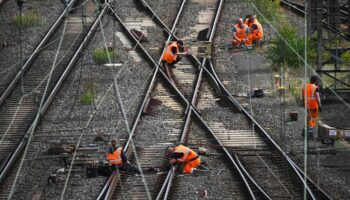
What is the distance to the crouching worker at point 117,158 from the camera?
53.9 feet

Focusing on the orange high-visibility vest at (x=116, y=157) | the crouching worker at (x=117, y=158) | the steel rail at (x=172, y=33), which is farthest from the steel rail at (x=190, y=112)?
the orange high-visibility vest at (x=116, y=157)

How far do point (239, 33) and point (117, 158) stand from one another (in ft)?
28.6

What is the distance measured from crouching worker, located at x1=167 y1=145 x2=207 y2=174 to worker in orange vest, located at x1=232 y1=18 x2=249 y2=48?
26.1ft

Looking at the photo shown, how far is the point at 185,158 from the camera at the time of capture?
16688 millimetres

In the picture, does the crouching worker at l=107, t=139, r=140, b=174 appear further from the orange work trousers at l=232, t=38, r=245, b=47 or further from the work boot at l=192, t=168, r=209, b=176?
the orange work trousers at l=232, t=38, r=245, b=47

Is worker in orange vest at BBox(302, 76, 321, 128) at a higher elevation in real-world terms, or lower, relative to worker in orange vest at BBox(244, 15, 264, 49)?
lower

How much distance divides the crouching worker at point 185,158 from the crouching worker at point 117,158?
2.39 ft

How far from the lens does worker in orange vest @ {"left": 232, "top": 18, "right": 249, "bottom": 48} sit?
79.7ft

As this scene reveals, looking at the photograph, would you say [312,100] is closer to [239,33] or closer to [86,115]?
[86,115]

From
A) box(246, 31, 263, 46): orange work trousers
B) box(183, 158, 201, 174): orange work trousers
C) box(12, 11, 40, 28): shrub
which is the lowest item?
box(183, 158, 201, 174): orange work trousers

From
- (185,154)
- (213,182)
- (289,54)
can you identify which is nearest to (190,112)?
(185,154)

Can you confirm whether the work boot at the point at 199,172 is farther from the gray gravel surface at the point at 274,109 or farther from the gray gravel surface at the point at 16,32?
the gray gravel surface at the point at 16,32

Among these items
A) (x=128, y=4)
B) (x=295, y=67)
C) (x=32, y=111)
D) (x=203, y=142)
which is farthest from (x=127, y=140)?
(x=128, y=4)

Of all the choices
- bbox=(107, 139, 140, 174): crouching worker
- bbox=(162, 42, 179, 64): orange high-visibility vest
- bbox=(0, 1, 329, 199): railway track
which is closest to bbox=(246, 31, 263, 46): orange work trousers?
bbox=(0, 1, 329, 199): railway track
